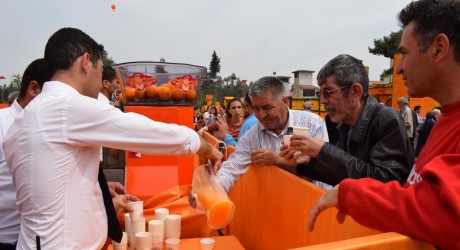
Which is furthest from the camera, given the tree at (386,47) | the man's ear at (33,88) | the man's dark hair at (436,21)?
the tree at (386,47)

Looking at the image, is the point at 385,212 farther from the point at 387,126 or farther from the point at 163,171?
the point at 163,171

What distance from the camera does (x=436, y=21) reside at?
115 cm

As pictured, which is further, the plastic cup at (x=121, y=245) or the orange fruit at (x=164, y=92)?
the orange fruit at (x=164, y=92)

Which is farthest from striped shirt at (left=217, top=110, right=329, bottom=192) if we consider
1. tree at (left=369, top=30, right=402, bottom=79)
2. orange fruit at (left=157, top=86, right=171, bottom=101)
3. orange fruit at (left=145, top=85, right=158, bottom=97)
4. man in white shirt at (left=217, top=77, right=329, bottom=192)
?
tree at (left=369, top=30, right=402, bottom=79)

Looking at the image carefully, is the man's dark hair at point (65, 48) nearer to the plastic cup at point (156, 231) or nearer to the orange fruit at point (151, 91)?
the plastic cup at point (156, 231)

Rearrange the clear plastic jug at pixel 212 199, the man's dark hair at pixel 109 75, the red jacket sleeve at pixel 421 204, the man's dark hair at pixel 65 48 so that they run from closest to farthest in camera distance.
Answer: the red jacket sleeve at pixel 421 204, the man's dark hair at pixel 65 48, the clear plastic jug at pixel 212 199, the man's dark hair at pixel 109 75

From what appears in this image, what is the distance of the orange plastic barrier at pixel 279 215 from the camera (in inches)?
71.3

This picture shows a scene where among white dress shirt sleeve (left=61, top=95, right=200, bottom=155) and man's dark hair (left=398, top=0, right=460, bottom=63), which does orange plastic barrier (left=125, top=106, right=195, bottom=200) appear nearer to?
white dress shirt sleeve (left=61, top=95, right=200, bottom=155)

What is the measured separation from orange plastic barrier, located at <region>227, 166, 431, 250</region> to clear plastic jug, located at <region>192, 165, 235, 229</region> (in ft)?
1.42

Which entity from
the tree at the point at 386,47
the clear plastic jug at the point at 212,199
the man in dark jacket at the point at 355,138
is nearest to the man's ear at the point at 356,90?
the man in dark jacket at the point at 355,138

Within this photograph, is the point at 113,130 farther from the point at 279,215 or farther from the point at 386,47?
the point at 386,47

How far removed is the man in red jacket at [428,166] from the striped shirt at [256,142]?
1.55m

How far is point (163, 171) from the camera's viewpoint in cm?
304

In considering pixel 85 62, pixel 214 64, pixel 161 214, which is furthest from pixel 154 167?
pixel 214 64
